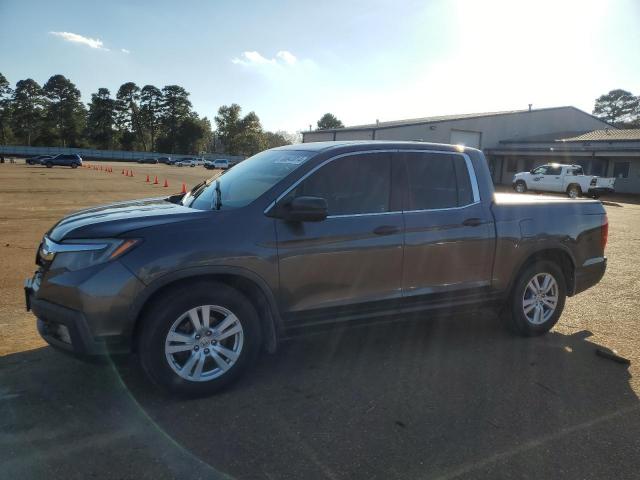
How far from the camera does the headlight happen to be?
10.8ft

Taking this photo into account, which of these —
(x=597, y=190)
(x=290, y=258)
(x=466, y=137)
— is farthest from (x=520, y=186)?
(x=290, y=258)

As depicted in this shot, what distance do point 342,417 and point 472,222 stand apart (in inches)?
85.7

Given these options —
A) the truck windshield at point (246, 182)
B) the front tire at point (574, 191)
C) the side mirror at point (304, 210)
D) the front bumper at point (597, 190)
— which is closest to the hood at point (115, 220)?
the truck windshield at point (246, 182)

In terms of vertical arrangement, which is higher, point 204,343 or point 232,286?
point 232,286

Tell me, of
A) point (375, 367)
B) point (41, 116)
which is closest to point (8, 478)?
point (375, 367)

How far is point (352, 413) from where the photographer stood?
343cm

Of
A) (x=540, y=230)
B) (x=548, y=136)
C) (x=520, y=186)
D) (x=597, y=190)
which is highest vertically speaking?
(x=548, y=136)

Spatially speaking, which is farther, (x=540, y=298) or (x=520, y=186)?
(x=520, y=186)

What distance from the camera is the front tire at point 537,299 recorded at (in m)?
4.93

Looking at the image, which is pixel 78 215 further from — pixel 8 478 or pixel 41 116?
pixel 41 116

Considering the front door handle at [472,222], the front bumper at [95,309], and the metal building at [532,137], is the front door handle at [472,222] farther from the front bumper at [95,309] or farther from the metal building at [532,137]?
the metal building at [532,137]

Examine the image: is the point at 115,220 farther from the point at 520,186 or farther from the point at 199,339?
the point at 520,186

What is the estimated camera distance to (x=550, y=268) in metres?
5.09

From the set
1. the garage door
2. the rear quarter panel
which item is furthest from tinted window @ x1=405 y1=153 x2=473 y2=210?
the garage door
